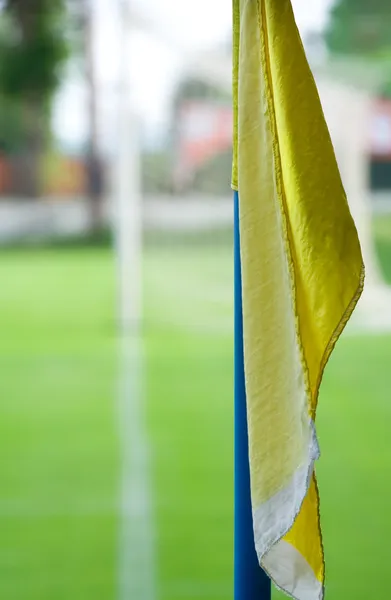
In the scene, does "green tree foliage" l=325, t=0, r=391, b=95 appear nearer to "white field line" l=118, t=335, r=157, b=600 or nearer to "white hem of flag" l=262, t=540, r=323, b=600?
A: "white field line" l=118, t=335, r=157, b=600

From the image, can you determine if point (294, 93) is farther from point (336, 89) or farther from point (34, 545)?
point (336, 89)

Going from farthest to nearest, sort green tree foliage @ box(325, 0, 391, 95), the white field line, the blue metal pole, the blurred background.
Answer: green tree foliage @ box(325, 0, 391, 95) → the blurred background → the white field line → the blue metal pole

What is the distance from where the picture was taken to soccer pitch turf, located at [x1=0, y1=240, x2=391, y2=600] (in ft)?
7.97

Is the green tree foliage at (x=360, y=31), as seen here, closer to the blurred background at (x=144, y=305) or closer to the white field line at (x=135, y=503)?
the blurred background at (x=144, y=305)

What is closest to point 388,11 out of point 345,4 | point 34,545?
point 345,4

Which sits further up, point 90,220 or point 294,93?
point 294,93

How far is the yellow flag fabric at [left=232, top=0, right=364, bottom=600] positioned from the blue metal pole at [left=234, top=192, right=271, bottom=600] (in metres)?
0.11

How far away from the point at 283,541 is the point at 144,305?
19.0 feet

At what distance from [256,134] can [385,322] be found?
4.90 metres

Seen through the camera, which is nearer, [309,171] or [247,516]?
[309,171]

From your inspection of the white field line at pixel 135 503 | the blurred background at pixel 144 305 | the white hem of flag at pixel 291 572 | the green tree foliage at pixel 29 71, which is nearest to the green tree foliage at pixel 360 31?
the blurred background at pixel 144 305

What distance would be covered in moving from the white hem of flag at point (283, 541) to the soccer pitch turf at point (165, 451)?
32.9 inches

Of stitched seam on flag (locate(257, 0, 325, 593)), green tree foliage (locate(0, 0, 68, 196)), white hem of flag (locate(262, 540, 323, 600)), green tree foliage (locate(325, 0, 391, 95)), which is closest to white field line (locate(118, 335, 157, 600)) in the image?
white hem of flag (locate(262, 540, 323, 600))

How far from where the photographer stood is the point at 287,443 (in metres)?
1.35
